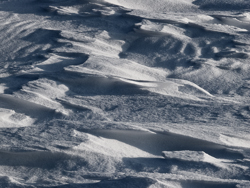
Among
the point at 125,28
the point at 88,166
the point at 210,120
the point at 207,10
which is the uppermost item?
the point at 207,10

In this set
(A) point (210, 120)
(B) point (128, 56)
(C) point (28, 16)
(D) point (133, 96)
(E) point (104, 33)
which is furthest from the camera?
(C) point (28, 16)

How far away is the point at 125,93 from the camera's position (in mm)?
1297

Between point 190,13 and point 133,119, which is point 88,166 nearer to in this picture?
point 133,119

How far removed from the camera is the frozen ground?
1.00 m

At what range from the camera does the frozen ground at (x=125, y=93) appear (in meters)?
1.00

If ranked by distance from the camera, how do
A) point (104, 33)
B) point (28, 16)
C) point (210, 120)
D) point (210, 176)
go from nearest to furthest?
point (210, 176), point (210, 120), point (104, 33), point (28, 16)

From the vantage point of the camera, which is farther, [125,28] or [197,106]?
[125,28]

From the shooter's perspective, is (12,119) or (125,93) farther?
(125,93)

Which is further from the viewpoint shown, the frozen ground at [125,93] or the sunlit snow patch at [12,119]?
the sunlit snow patch at [12,119]

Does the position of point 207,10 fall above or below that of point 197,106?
above

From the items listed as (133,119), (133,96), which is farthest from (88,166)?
(133,96)

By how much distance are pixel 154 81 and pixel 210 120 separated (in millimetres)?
253

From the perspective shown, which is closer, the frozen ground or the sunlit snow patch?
the frozen ground

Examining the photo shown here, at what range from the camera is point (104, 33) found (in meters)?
1.64
